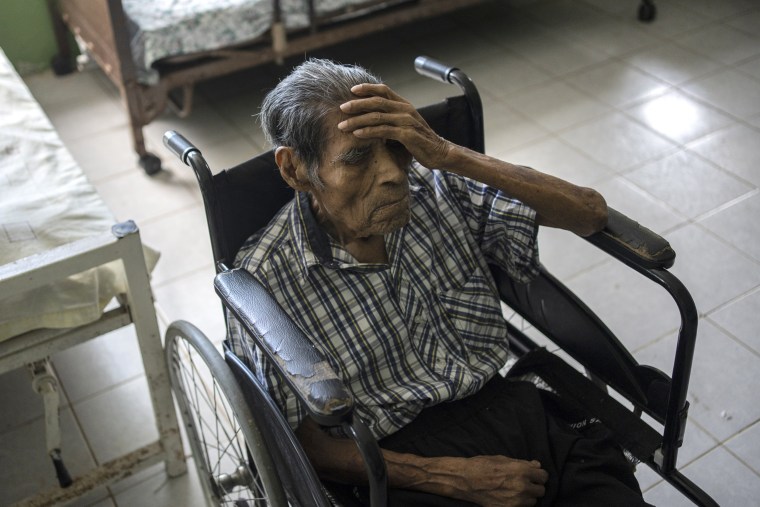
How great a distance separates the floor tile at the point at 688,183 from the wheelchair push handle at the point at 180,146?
1.82 meters

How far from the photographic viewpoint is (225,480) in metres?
1.56

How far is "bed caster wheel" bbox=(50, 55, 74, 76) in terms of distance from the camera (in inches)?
139

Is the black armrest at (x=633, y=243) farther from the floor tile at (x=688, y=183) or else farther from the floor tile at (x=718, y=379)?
the floor tile at (x=688, y=183)

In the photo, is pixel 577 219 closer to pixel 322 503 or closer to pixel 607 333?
pixel 607 333

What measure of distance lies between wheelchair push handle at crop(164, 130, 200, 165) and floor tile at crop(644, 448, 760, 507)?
4.07 feet

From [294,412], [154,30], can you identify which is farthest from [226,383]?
[154,30]

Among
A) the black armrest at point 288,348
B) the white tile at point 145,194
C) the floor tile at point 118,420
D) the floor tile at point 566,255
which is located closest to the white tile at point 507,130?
the floor tile at point 566,255

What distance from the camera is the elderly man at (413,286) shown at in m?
1.26

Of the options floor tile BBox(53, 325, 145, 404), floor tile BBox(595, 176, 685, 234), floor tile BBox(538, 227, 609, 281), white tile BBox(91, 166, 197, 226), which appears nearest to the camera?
floor tile BBox(53, 325, 145, 404)

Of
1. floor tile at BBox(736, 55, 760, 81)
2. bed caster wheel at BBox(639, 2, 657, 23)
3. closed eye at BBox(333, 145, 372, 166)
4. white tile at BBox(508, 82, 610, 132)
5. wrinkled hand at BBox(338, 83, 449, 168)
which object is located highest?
wrinkled hand at BBox(338, 83, 449, 168)

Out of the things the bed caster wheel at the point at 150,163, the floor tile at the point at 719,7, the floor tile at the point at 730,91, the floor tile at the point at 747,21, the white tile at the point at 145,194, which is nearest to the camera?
the white tile at the point at 145,194

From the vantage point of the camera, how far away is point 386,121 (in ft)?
3.96

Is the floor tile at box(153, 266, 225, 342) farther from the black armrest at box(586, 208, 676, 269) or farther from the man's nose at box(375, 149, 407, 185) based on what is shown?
the black armrest at box(586, 208, 676, 269)

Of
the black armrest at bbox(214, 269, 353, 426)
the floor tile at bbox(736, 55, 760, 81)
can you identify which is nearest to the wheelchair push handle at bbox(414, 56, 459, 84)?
the black armrest at bbox(214, 269, 353, 426)
